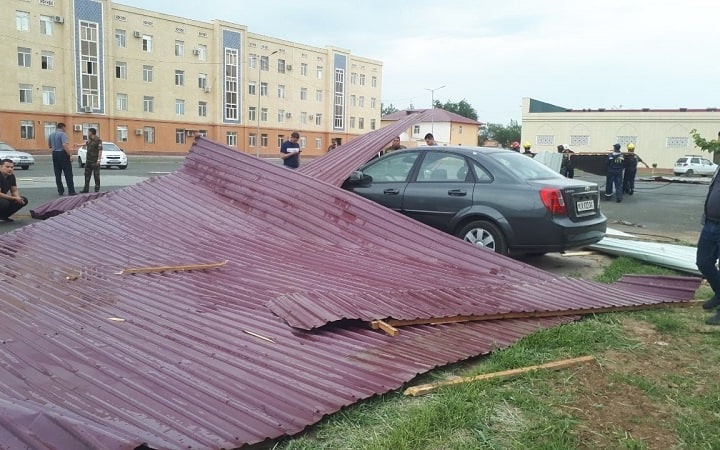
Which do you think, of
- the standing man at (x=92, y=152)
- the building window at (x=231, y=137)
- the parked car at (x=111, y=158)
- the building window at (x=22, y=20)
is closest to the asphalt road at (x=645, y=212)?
the standing man at (x=92, y=152)

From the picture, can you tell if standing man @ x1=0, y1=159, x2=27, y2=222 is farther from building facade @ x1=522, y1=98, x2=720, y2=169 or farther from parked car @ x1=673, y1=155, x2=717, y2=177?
building facade @ x1=522, y1=98, x2=720, y2=169

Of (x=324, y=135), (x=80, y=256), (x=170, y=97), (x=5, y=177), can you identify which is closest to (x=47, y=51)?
(x=170, y=97)

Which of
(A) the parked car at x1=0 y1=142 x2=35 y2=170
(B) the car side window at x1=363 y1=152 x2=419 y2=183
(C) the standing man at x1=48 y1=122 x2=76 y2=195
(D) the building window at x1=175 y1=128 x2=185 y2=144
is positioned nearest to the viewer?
(B) the car side window at x1=363 y1=152 x2=419 y2=183

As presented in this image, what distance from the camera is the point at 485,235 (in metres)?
6.81

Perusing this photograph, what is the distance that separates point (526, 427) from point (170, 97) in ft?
173

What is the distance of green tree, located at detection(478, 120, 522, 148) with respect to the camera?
81500mm

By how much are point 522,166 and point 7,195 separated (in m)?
7.74

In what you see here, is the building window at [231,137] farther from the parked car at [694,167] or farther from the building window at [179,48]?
the parked car at [694,167]

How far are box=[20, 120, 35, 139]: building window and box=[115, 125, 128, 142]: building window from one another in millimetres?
6085

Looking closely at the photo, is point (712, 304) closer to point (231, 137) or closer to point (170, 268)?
point (170, 268)

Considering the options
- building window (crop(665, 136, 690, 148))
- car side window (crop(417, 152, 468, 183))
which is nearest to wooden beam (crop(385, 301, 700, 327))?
car side window (crop(417, 152, 468, 183))

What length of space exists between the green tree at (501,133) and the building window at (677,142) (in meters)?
28.1

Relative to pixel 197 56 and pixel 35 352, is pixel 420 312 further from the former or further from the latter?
pixel 197 56

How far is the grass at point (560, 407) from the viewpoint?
2797 millimetres
